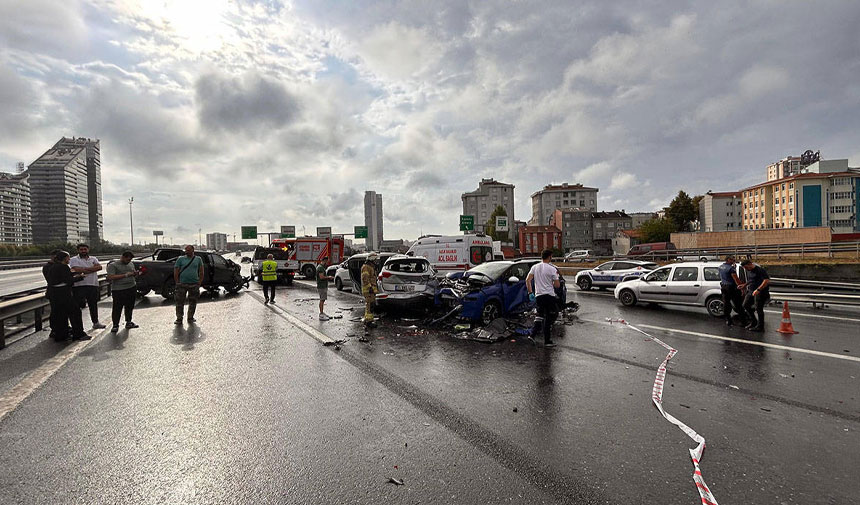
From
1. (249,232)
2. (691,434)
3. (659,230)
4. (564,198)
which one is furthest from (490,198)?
(691,434)

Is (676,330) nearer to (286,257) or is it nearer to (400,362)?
(400,362)

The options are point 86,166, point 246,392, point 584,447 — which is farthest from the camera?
point 86,166

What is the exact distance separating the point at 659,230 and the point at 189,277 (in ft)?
261

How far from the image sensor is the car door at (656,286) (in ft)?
38.6

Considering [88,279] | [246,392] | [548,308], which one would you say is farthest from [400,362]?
[88,279]

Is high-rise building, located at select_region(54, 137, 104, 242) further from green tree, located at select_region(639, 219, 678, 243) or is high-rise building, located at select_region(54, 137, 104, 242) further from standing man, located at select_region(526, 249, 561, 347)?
green tree, located at select_region(639, 219, 678, 243)

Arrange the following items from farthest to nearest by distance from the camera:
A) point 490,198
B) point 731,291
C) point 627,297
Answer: point 490,198 → point 627,297 → point 731,291

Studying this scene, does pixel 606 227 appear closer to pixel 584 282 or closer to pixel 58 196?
pixel 584 282

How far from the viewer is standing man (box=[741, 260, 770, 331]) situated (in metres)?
8.53

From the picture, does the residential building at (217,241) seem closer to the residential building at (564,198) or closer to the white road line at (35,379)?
the residential building at (564,198)

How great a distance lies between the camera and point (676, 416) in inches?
163

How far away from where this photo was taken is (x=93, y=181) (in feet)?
308

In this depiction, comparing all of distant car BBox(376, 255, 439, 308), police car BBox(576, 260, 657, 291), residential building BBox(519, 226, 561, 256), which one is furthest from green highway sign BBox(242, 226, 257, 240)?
distant car BBox(376, 255, 439, 308)

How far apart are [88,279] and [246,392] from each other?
268 inches
